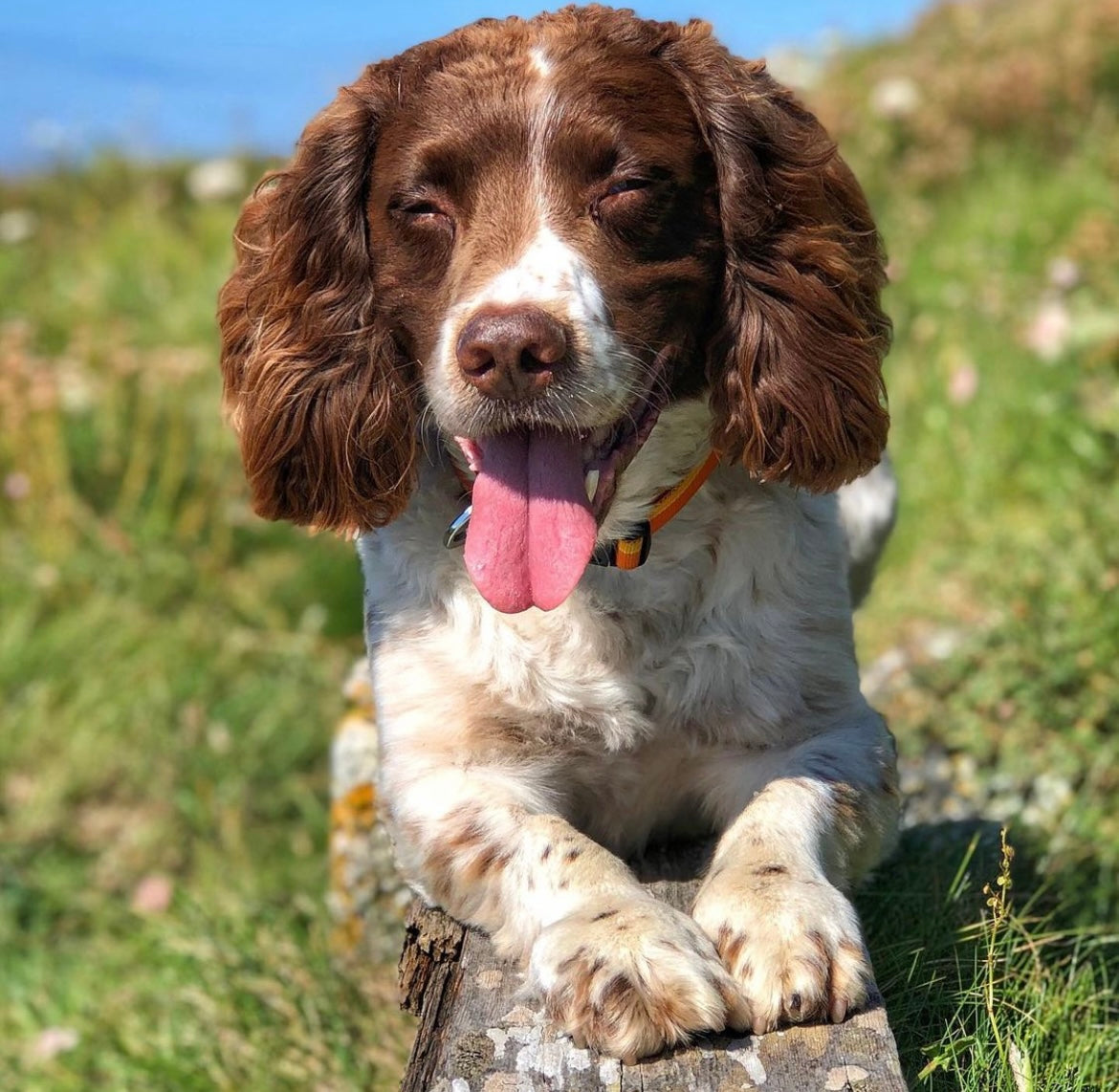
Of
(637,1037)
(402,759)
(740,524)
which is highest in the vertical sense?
(740,524)

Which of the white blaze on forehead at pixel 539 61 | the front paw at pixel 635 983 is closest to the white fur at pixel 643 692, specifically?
the front paw at pixel 635 983

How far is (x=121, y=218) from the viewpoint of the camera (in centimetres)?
980

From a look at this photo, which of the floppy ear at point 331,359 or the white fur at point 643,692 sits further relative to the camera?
the floppy ear at point 331,359

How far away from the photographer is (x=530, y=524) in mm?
2574

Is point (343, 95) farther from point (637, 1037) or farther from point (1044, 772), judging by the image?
point (1044, 772)

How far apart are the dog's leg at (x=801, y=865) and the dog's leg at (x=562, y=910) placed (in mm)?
56

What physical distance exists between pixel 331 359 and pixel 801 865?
1.25 meters

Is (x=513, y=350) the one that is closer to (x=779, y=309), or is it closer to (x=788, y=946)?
(x=779, y=309)

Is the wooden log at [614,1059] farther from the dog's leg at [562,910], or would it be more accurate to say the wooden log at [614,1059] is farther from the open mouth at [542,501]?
the open mouth at [542,501]

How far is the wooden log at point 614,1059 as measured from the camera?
6.72ft

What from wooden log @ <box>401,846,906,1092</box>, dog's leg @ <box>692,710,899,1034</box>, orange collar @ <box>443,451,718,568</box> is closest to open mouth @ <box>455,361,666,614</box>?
orange collar @ <box>443,451,718,568</box>

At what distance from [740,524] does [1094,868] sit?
1.39 metres

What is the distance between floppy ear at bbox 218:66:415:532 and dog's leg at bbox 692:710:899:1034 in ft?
2.82

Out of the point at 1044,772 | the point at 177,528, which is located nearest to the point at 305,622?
the point at 177,528
